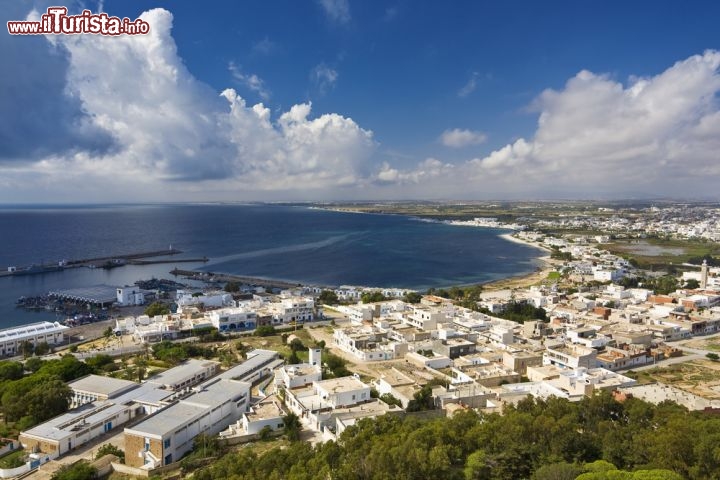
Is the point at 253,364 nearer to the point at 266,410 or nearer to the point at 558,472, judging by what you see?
the point at 266,410

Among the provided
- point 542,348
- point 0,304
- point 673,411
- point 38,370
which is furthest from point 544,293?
point 0,304

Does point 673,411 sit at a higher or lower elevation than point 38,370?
higher

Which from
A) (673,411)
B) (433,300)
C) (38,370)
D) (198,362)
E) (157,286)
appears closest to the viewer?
(673,411)

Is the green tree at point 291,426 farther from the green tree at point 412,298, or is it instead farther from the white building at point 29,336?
the green tree at point 412,298

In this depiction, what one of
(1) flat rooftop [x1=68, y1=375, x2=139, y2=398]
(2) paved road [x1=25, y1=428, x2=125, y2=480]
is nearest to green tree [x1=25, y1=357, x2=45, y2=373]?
(1) flat rooftop [x1=68, y1=375, x2=139, y2=398]

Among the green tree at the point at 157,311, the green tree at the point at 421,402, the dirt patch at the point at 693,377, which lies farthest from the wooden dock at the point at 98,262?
the dirt patch at the point at 693,377

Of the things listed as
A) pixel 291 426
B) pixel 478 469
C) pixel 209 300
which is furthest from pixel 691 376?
pixel 209 300

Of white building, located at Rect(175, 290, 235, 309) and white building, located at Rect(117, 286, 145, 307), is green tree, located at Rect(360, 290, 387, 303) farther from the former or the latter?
white building, located at Rect(117, 286, 145, 307)

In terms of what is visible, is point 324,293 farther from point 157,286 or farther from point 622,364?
point 622,364
